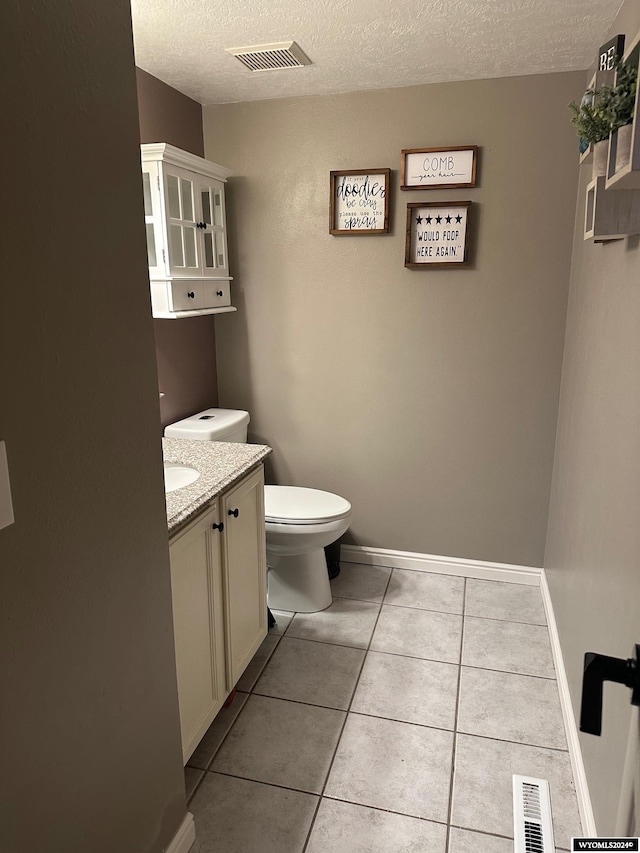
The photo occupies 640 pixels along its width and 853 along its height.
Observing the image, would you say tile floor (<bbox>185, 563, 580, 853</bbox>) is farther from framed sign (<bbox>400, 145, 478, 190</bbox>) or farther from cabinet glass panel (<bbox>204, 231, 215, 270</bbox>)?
framed sign (<bbox>400, 145, 478, 190</bbox>)

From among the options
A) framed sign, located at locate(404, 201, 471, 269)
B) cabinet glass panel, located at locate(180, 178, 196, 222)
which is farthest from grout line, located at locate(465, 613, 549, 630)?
Answer: cabinet glass panel, located at locate(180, 178, 196, 222)

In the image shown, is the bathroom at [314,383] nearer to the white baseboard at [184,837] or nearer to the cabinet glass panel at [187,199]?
the white baseboard at [184,837]

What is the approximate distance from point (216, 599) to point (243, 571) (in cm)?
23

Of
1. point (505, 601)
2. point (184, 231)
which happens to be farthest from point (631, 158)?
point (505, 601)

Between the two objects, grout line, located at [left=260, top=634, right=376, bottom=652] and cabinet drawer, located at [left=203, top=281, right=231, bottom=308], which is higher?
cabinet drawer, located at [left=203, top=281, right=231, bottom=308]

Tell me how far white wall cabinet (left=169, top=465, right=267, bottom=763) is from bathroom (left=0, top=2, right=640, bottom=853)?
22 cm

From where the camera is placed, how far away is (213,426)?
112 inches

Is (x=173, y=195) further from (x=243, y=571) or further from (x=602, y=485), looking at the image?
(x=602, y=485)

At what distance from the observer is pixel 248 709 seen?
220cm

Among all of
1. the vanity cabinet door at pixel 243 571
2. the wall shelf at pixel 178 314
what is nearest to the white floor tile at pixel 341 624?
the vanity cabinet door at pixel 243 571

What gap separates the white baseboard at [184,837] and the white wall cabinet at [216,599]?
0.54 feet

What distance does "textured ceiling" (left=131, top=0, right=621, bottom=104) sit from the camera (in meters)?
1.99

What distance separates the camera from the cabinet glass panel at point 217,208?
115 inches

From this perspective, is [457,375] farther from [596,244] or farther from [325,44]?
[325,44]
